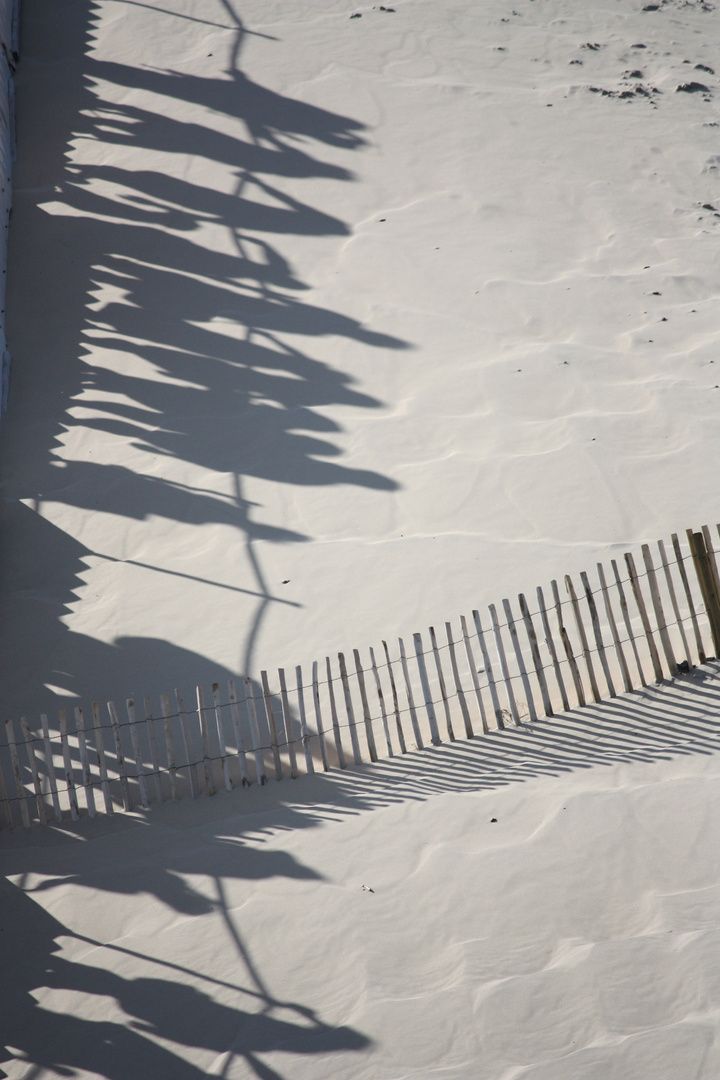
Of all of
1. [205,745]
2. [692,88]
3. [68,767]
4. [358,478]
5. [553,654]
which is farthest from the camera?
[692,88]

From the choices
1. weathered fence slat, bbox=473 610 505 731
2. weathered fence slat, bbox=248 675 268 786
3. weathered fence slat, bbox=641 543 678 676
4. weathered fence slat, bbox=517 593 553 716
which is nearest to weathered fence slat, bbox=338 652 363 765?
weathered fence slat, bbox=248 675 268 786

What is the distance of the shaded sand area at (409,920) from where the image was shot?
338 cm

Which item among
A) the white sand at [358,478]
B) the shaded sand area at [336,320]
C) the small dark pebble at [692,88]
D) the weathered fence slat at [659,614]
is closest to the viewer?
the white sand at [358,478]

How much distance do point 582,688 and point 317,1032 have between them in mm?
1991

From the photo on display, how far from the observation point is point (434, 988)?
3.57m

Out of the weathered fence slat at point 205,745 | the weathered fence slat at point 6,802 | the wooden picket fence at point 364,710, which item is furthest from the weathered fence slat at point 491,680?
the weathered fence slat at point 6,802

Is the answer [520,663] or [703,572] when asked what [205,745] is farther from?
[703,572]

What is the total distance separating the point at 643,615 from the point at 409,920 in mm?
1770

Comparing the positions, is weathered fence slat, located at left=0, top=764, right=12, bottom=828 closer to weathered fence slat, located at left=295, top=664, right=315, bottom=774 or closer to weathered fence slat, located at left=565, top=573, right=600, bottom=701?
weathered fence slat, located at left=295, top=664, right=315, bottom=774

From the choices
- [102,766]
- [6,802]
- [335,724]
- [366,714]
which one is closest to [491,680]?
[366,714]

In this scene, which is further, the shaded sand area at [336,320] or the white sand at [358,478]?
the shaded sand area at [336,320]

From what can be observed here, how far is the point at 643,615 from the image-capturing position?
4.47 meters

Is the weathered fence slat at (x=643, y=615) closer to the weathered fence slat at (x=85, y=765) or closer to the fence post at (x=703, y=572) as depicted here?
the fence post at (x=703, y=572)

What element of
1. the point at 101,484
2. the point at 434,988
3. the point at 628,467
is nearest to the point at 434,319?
the point at 628,467
